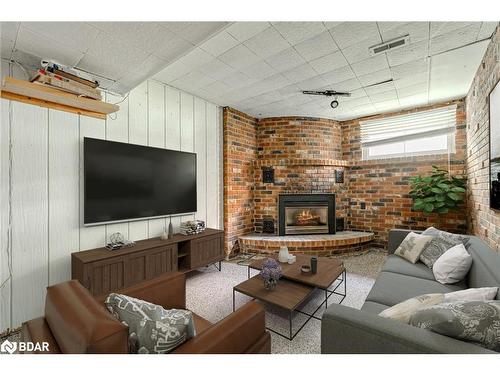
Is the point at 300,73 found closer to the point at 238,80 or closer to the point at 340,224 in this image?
the point at 238,80

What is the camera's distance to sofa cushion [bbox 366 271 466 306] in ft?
5.56

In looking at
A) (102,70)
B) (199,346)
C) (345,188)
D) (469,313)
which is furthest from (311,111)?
(199,346)

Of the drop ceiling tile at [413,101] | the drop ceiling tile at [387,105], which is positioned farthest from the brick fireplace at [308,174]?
the drop ceiling tile at [387,105]

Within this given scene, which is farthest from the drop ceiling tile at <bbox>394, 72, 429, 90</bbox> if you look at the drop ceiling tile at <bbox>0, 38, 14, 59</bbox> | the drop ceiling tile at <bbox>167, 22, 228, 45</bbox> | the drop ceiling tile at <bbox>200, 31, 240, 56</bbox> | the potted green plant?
the drop ceiling tile at <bbox>0, 38, 14, 59</bbox>

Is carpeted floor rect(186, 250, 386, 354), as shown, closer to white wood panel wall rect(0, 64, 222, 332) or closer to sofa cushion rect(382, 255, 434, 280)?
sofa cushion rect(382, 255, 434, 280)

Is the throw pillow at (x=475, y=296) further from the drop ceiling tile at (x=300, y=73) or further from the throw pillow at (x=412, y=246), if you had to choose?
the drop ceiling tile at (x=300, y=73)

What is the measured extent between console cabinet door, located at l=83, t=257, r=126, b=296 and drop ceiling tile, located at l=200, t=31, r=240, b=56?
2.25m

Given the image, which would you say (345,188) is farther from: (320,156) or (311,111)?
(311,111)

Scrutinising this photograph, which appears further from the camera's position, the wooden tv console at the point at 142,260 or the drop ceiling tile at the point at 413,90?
the drop ceiling tile at the point at 413,90

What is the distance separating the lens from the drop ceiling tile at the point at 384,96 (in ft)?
10.7

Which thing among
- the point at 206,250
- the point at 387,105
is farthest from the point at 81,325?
the point at 387,105

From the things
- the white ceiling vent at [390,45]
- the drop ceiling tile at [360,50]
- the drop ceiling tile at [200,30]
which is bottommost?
the drop ceiling tile at [200,30]

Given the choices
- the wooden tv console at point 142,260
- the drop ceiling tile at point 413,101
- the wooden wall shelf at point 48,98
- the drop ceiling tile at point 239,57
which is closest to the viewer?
the wooden wall shelf at point 48,98

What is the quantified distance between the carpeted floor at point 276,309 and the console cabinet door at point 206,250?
23 cm
